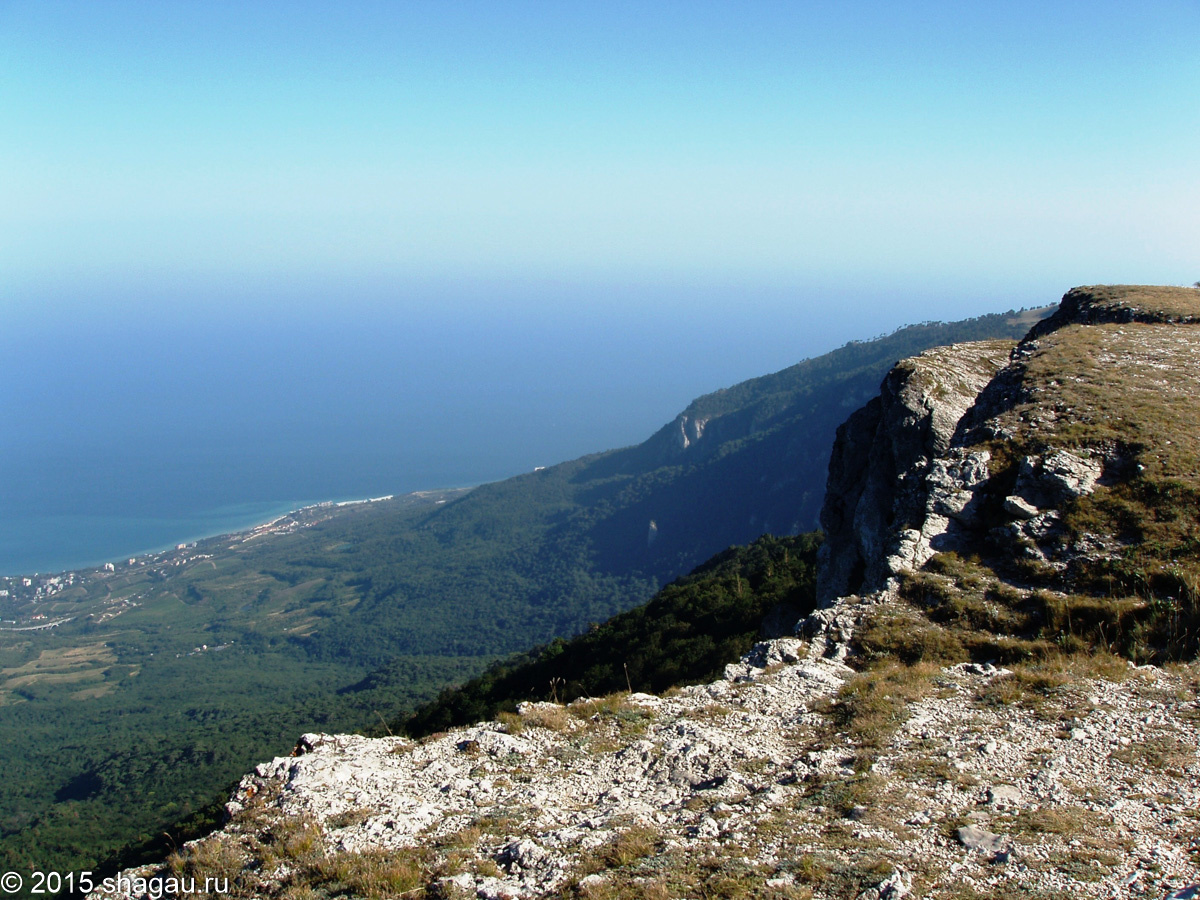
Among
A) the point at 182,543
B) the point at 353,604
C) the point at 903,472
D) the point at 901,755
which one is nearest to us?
the point at 901,755

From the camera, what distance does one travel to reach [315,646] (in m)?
125

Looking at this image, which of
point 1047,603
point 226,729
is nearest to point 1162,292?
point 1047,603

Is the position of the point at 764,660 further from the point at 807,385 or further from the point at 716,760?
the point at 807,385

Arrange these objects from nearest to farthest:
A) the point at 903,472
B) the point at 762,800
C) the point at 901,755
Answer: the point at 762,800 → the point at 901,755 → the point at 903,472

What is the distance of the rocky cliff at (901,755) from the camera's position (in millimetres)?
7094

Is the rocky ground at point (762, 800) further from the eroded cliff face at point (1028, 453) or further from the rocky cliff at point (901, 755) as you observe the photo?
the eroded cliff face at point (1028, 453)

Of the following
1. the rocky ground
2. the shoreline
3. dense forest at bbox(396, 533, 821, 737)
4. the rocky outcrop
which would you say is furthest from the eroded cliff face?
the shoreline

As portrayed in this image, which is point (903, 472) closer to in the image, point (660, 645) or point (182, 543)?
point (660, 645)

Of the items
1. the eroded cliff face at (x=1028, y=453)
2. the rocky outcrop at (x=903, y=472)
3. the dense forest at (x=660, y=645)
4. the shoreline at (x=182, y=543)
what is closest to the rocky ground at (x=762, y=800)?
the eroded cliff face at (x=1028, y=453)

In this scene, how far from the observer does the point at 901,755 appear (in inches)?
362

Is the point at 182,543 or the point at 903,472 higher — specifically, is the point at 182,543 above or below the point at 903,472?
below

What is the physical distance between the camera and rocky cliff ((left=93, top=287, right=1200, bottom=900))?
7.09 meters

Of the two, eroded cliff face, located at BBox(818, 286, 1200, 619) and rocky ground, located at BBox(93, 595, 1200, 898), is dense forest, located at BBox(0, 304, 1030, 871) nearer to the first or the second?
eroded cliff face, located at BBox(818, 286, 1200, 619)

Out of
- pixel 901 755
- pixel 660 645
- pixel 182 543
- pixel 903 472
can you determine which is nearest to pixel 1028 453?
pixel 903 472
